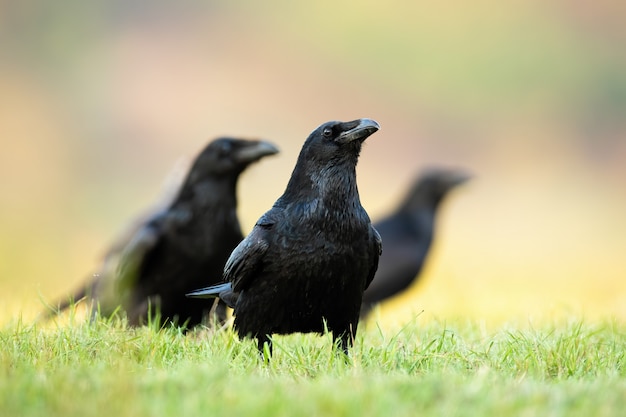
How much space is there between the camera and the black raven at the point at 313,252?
16.6 feet

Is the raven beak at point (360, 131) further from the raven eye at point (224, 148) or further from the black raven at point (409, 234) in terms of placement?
the black raven at point (409, 234)

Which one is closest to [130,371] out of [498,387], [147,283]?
[498,387]

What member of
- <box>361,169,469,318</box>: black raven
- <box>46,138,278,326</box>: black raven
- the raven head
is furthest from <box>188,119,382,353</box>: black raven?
<box>361,169,469,318</box>: black raven

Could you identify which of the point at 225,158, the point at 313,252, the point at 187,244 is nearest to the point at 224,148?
the point at 225,158

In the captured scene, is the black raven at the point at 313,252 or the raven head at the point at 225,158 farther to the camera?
the raven head at the point at 225,158

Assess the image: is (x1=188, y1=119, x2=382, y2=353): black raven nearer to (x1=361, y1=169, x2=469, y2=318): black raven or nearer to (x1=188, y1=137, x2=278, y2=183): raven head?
(x1=188, y1=137, x2=278, y2=183): raven head

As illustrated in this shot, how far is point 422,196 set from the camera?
11.5 meters

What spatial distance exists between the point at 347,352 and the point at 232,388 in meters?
1.54

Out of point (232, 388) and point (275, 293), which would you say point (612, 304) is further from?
point (232, 388)

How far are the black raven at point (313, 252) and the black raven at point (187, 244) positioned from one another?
6.03ft

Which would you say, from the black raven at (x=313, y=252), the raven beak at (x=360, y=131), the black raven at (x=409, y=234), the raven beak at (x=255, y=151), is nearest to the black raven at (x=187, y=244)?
the raven beak at (x=255, y=151)

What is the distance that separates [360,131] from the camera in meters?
5.30

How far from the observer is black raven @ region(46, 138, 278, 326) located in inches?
284

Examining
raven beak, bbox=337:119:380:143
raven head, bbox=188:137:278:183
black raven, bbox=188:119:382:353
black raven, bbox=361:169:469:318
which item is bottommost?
black raven, bbox=361:169:469:318
